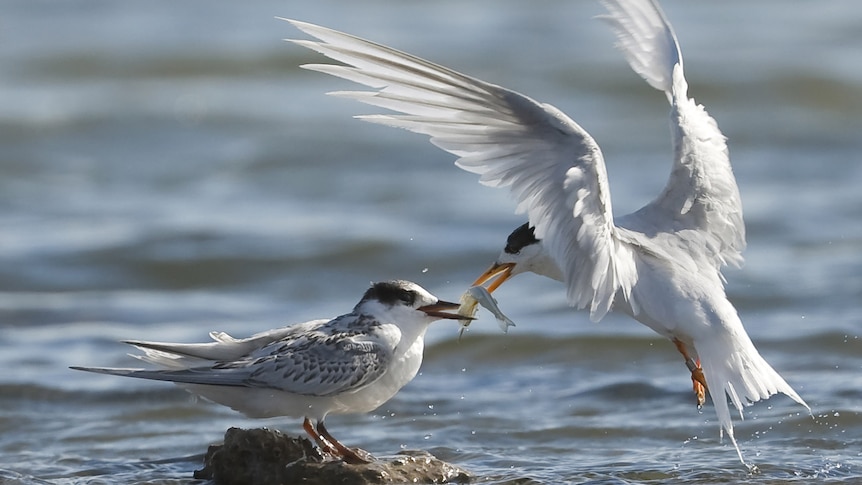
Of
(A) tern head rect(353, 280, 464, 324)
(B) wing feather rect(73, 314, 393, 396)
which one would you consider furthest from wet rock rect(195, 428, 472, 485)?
(A) tern head rect(353, 280, 464, 324)

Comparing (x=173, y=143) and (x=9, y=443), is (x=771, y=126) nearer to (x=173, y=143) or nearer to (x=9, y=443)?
(x=173, y=143)

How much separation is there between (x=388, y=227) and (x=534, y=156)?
6.15 metres

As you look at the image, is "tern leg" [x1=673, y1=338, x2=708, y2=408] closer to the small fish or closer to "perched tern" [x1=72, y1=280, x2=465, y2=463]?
the small fish

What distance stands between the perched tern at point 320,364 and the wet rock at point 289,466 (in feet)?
0.27

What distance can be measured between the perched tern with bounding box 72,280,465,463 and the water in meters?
0.65

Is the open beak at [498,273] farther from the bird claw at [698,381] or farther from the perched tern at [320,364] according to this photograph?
the bird claw at [698,381]

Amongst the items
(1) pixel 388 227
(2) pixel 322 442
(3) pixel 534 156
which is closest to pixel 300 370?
(2) pixel 322 442

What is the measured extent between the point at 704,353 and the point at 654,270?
0.42 meters

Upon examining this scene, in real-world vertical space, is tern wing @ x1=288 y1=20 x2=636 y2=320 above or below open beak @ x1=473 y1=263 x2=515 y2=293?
above

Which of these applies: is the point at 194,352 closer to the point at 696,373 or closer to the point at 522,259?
the point at 522,259

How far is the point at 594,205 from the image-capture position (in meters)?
5.31

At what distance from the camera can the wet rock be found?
18.0 feet

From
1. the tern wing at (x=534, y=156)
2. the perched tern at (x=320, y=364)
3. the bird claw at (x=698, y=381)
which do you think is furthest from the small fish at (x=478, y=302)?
the bird claw at (x=698, y=381)

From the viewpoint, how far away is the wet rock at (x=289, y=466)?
A: 5.50m
